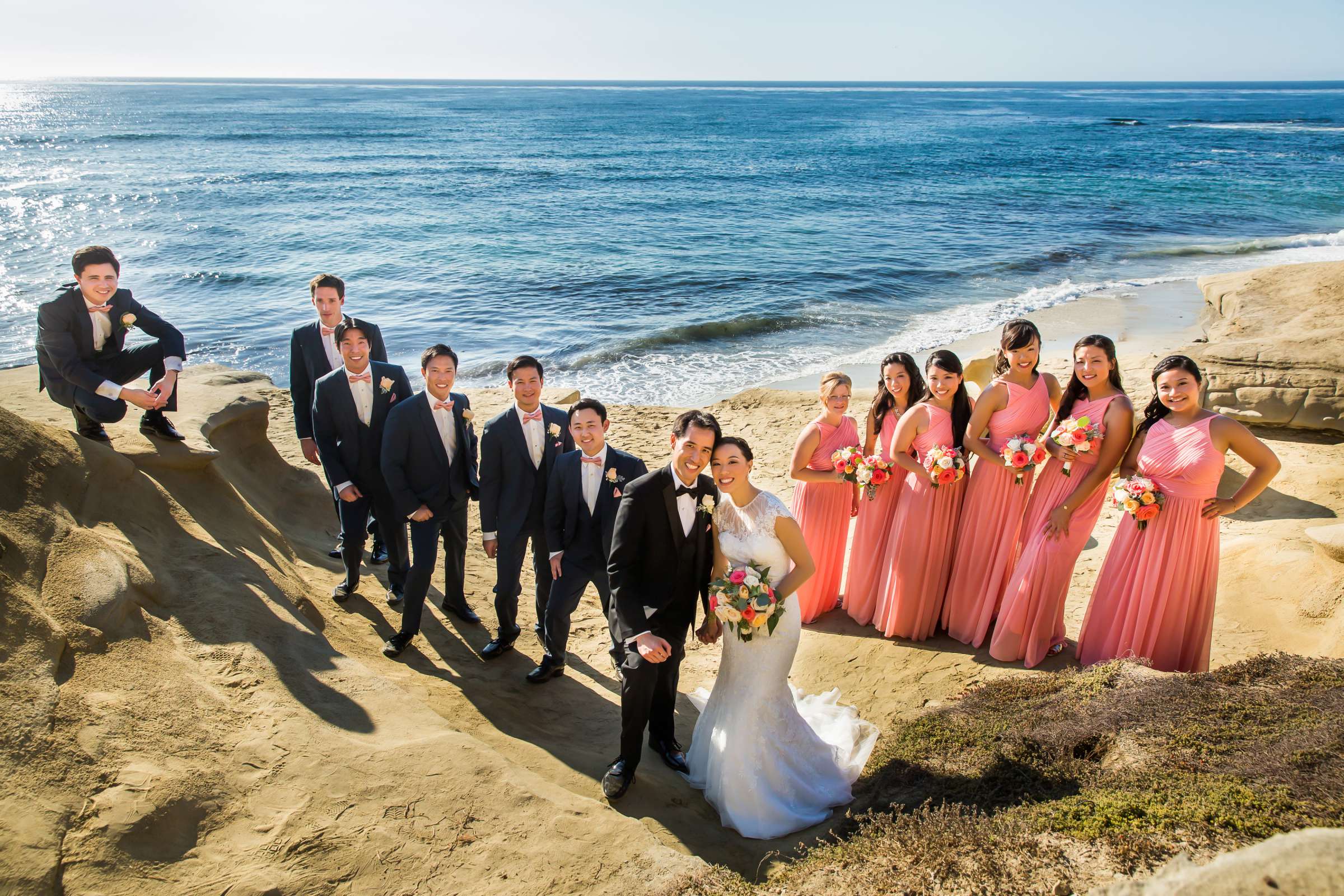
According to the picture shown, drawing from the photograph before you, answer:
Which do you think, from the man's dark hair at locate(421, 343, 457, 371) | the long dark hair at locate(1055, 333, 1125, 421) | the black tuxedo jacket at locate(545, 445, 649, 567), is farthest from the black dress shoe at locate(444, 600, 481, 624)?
the long dark hair at locate(1055, 333, 1125, 421)

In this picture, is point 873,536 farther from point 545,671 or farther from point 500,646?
point 500,646

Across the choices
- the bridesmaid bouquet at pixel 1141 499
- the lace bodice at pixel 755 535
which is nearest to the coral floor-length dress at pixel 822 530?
the bridesmaid bouquet at pixel 1141 499

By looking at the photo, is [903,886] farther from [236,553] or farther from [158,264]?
[158,264]

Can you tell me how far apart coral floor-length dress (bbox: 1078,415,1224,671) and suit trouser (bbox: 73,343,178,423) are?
7.18 m

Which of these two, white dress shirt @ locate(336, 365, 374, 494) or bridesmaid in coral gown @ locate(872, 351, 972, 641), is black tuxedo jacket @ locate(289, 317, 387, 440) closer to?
white dress shirt @ locate(336, 365, 374, 494)

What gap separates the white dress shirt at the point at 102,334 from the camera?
6172 mm

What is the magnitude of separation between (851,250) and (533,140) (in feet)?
156

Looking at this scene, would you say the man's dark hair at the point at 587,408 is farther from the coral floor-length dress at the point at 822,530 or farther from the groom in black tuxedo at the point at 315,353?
the groom in black tuxedo at the point at 315,353

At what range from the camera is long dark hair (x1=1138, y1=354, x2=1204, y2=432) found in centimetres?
532

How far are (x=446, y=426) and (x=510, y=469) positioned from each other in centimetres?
69

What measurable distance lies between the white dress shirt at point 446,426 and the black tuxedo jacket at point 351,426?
1.59ft

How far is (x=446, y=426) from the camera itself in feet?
21.2

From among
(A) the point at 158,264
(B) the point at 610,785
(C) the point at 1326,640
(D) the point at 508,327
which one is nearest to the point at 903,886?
(B) the point at 610,785

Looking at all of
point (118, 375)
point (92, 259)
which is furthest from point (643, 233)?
point (92, 259)
